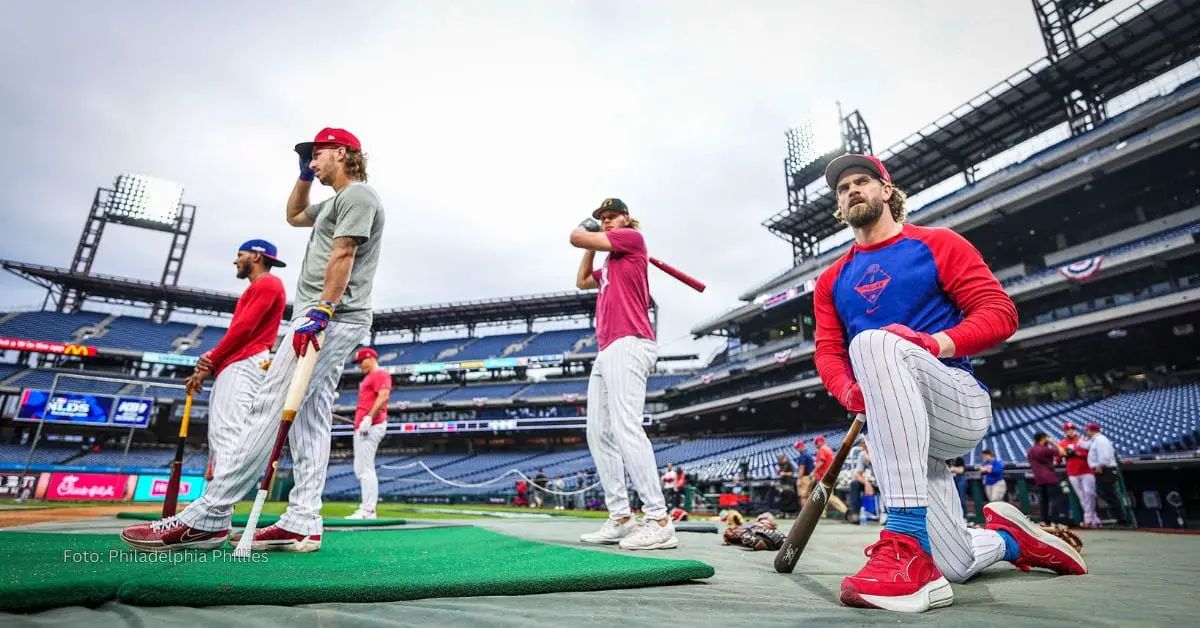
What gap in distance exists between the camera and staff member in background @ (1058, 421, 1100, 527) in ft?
27.3

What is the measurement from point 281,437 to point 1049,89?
30.9 metres

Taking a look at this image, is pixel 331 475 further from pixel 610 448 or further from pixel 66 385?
pixel 610 448

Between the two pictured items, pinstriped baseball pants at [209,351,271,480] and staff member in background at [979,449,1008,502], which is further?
staff member in background at [979,449,1008,502]

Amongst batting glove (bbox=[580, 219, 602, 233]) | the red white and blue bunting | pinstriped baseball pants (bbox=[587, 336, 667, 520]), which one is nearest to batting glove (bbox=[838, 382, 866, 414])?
pinstriped baseball pants (bbox=[587, 336, 667, 520])

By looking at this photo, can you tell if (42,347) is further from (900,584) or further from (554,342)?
(900,584)

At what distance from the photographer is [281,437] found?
2.39 metres

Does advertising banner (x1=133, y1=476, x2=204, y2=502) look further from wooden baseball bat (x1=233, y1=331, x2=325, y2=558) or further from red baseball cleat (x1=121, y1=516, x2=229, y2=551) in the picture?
wooden baseball bat (x1=233, y1=331, x2=325, y2=558)

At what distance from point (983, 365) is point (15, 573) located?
25.4 metres

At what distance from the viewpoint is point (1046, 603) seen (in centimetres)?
156

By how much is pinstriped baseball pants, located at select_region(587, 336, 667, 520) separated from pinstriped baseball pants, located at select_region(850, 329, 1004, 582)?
1.62m

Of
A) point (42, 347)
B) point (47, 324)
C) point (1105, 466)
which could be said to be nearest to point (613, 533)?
point (1105, 466)

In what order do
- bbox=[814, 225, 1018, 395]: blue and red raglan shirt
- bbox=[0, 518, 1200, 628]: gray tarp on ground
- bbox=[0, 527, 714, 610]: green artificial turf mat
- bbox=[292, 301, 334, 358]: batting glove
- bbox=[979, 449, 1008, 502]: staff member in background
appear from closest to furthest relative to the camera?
1. bbox=[0, 518, 1200, 628]: gray tarp on ground
2. bbox=[0, 527, 714, 610]: green artificial turf mat
3. bbox=[814, 225, 1018, 395]: blue and red raglan shirt
4. bbox=[292, 301, 334, 358]: batting glove
5. bbox=[979, 449, 1008, 502]: staff member in background

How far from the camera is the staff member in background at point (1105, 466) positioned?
8.32 meters

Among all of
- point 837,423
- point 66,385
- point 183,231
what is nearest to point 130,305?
point 183,231
